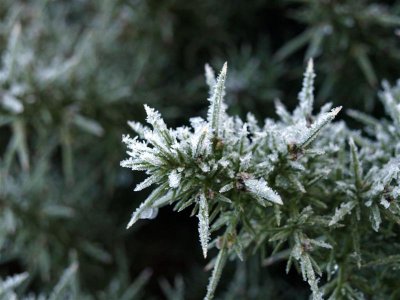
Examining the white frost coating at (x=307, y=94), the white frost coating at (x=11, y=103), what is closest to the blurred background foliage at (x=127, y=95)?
the white frost coating at (x=11, y=103)

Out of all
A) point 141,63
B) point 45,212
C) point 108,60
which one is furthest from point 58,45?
point 45,212

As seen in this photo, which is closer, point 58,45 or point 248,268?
point 248,268

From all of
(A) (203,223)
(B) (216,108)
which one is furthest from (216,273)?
(B) (216,108)

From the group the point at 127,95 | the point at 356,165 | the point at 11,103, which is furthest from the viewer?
the point at 127,95

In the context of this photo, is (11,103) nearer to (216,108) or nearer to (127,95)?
(127,95)

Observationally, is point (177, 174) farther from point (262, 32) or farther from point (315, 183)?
point (262, 32)

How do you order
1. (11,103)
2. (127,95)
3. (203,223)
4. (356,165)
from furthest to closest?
1. (127,95)
2. (11,103)
3. (356,165)
4. (203,223)

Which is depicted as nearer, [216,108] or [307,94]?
[216,108]
